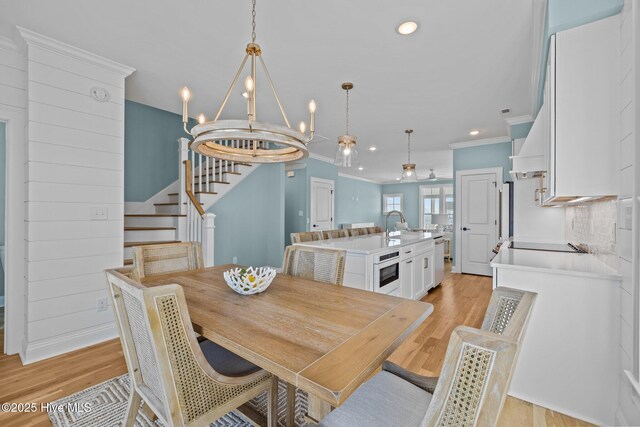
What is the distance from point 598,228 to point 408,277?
5.62ft

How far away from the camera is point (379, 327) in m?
1.11

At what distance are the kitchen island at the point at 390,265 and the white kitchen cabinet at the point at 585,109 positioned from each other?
4.76ft

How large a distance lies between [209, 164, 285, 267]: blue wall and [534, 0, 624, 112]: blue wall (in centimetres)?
399

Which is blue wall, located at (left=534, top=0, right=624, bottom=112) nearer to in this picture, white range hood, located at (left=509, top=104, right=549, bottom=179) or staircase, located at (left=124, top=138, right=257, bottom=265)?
white range hood, located at (left=509, top=104, right=549, bottom=179)

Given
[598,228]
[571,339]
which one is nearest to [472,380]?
[571,339]

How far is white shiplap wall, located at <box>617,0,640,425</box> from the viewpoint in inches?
48.0

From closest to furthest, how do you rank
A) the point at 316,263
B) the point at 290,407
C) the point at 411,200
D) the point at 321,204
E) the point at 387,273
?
the point at 290,407 → the point at 316,263 → the point at 387,273 → the point at 321,204 → the point at 411,200

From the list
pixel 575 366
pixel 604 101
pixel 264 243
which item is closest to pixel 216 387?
pixel 575 366

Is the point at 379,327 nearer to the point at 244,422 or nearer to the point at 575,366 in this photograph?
the point at 244,422

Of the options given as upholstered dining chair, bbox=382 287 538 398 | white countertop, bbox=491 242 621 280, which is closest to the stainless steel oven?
white countertop, bbox=491 242 621 280

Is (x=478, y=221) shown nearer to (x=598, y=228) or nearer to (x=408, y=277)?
(x=408, y=277)

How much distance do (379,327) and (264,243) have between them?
14.1ft

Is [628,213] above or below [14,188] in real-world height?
below

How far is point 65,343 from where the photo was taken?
238 cm
